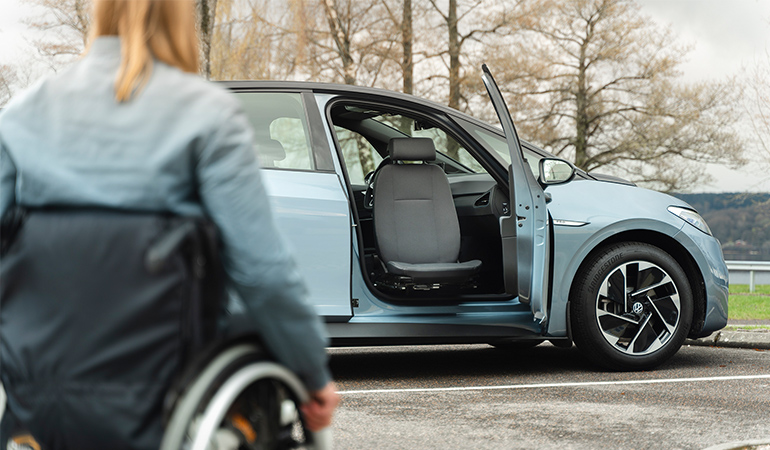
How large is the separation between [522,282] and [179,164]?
145 inches

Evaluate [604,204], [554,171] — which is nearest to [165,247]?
[554,171]

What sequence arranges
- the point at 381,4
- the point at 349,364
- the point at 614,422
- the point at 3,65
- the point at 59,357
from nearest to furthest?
the point at 59,357
the point at 614,422
the point at 349,364
the point at 3,65
the point at 381,4

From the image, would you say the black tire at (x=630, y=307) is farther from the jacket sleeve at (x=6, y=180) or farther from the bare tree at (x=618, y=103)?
the bare tree at (x=618, y=103)

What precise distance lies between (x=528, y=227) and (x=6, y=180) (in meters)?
3.60

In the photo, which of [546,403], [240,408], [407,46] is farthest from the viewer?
[407,46]

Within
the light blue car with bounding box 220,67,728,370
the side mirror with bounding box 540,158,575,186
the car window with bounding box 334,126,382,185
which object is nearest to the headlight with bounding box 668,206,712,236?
the light blue car with bounding box 220,67,728,370

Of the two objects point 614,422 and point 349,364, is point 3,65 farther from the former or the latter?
point 614,422

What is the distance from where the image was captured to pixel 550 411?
4234 mm

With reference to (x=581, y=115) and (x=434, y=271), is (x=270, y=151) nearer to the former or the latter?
(x=434, y=271)

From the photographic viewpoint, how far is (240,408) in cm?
156

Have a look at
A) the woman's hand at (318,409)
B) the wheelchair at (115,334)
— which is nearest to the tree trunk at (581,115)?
the woman's hand at (318,409)

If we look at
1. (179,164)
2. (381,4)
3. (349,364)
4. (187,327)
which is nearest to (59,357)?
(187,327)

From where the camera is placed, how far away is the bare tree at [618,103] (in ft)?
70.2

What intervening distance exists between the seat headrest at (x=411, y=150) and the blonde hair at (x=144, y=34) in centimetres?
383
